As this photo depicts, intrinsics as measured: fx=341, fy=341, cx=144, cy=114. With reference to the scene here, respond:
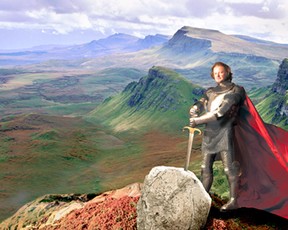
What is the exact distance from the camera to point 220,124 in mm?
12242

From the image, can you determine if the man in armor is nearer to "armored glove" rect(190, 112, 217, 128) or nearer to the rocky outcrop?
"armored glove" rect(190, 112, 217, 128)

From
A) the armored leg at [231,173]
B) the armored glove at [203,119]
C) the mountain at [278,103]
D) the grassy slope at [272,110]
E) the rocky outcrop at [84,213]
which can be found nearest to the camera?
the armored glove at [203,119]

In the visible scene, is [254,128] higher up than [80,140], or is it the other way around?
[254,128]

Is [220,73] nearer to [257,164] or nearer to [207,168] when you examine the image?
[207,168]

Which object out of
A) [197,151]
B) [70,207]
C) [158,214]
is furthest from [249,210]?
[197,151]

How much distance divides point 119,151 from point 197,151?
115 feet

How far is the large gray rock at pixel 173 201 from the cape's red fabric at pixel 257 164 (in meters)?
2.25

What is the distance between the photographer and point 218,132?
1237 centimetres

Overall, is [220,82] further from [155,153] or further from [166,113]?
[166,113]

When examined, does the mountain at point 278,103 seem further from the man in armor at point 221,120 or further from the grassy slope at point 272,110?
the man in armor at point 221,120

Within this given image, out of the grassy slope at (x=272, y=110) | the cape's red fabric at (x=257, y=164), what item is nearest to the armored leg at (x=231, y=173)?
the cape's red fabric at (x=257, y=164)

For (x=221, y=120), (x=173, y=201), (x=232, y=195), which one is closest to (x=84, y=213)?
(x=173, y=201)

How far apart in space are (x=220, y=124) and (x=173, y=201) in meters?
3.26

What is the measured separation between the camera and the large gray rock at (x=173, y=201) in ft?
36.3
